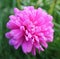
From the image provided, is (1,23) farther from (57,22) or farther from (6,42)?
(57,22)

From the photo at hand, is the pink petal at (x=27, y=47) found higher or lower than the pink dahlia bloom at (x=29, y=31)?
lower

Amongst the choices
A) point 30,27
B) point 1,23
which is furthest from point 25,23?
point 1,23

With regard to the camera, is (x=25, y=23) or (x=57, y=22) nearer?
(x=25, y=23)

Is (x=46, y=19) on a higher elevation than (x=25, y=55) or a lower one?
higher

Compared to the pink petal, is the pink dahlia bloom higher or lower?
higher
